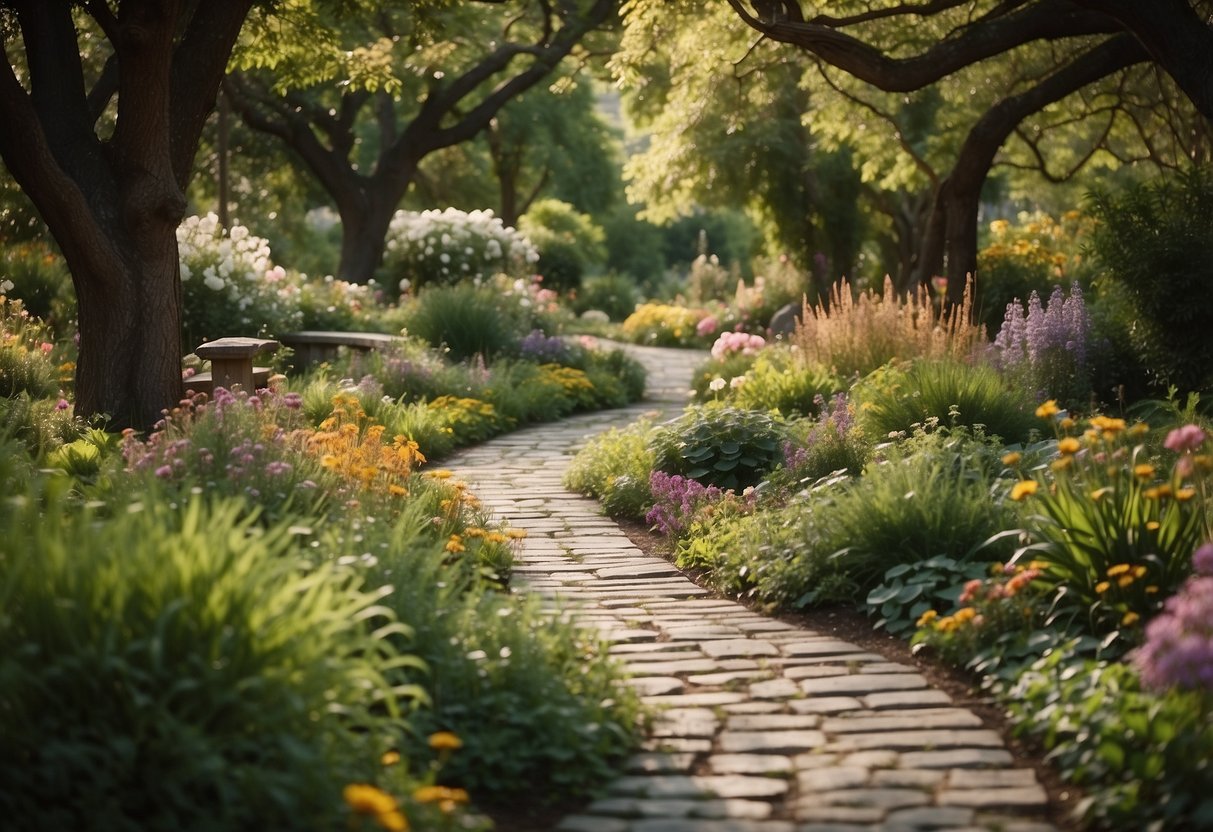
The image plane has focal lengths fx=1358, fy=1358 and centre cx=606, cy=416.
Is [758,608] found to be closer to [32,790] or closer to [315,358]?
[32,790]

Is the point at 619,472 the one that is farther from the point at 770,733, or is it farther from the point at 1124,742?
the point at 1124,742

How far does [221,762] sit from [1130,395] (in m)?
8.30

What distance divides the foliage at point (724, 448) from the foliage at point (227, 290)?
650 cm

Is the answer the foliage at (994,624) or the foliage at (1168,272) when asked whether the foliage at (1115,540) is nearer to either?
the foliage at (994,624)

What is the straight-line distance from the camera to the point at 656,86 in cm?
2445

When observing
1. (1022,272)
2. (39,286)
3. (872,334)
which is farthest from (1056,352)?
(39,286)

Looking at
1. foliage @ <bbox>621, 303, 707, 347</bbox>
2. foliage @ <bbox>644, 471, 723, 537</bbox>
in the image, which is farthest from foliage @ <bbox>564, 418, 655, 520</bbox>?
foliage @ <bbox>621, 303, 707, 347</bbox>

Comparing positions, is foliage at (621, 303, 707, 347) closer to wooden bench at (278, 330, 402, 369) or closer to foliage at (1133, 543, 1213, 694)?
wooden bench at (278, 330, 402, 369)

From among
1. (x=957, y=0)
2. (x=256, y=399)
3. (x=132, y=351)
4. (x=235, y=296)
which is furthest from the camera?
(x=235, y=296)

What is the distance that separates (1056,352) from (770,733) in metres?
5.71

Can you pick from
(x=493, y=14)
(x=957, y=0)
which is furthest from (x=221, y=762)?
(x=493, y=14)

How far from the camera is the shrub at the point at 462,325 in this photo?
14.6m

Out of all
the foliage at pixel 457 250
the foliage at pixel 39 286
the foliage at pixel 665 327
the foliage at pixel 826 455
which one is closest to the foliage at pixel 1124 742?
the foliage at pixel 826 455

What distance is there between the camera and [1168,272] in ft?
31.4
